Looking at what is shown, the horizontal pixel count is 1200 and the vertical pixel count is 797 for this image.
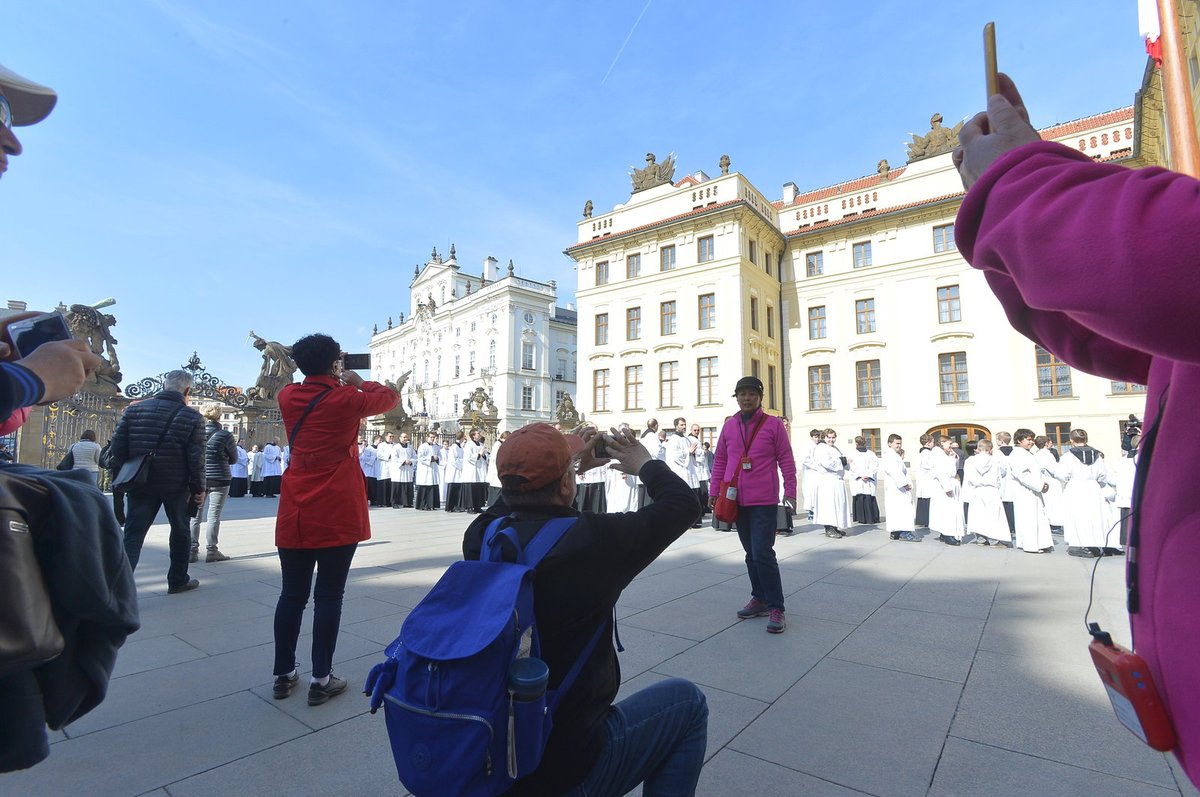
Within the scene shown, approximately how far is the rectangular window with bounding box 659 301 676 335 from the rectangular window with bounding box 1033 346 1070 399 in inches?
628

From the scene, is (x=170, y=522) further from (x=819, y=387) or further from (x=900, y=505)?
(x=819, y=387)

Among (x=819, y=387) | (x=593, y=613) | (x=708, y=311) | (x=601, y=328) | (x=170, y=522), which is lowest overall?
(x=170, y=522)

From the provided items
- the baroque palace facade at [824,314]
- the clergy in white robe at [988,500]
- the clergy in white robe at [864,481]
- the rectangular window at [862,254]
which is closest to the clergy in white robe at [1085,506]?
the clergy in white robe at [988,500]

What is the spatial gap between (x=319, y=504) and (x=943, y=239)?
99.6 feet

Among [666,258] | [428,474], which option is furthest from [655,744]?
[666,258]

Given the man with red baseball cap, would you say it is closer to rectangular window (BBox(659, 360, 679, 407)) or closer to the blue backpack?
the blue backpack

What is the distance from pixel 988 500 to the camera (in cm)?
980

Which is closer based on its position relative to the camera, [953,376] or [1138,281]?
[1138,281]

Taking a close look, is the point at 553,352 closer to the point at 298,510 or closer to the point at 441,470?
the point at 441,470

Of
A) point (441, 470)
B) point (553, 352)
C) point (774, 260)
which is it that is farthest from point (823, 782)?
point (553, 352)

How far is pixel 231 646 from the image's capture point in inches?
169

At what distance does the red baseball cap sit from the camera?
193 centimetres

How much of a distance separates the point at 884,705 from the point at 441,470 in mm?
14842

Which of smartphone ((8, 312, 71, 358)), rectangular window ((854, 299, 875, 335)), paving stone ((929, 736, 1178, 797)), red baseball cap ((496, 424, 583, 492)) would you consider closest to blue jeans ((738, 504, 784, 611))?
paving stone ((929, 736, 1178, 797))
